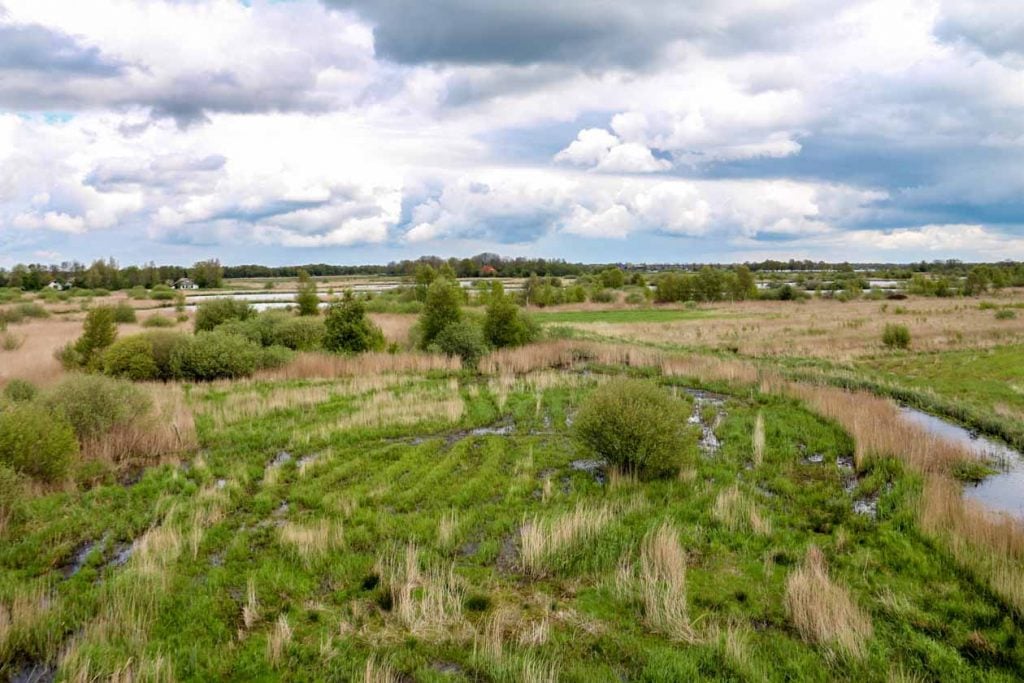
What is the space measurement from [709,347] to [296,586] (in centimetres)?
3433

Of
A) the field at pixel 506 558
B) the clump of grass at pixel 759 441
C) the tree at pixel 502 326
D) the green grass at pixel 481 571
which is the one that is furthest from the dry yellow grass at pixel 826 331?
the green grass at pixel 481 571

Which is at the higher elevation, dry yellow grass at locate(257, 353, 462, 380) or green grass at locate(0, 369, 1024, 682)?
dry yellow grass at locate(257, 353, 462, 380)

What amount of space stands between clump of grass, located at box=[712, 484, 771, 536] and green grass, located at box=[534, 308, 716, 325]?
4687cm

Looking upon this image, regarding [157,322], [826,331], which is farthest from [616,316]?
[157,322]

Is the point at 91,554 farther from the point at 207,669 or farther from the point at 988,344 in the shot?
the point at 988,344

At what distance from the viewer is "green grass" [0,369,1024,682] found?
6145 millimetres

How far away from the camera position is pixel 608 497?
36.2 ft

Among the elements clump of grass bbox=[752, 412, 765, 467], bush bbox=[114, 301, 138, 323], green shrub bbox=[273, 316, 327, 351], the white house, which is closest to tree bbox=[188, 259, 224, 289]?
the white house

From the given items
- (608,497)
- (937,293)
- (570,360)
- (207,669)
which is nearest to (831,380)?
(570,360)

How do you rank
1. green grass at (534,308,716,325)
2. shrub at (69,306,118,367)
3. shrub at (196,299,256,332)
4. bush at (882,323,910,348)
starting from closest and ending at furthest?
shrub at (69,306,118,367)
shrub at (196,299,256,332)
bush at (882,323,910,348)
green grass at (534,308,716,325)

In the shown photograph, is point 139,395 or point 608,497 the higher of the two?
point 139,395

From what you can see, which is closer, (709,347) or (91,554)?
(91,554)

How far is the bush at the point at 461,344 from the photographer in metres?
29.0

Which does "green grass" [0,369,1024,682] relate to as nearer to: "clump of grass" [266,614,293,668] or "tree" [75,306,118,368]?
"clump of grass" [266,614,293,668]
